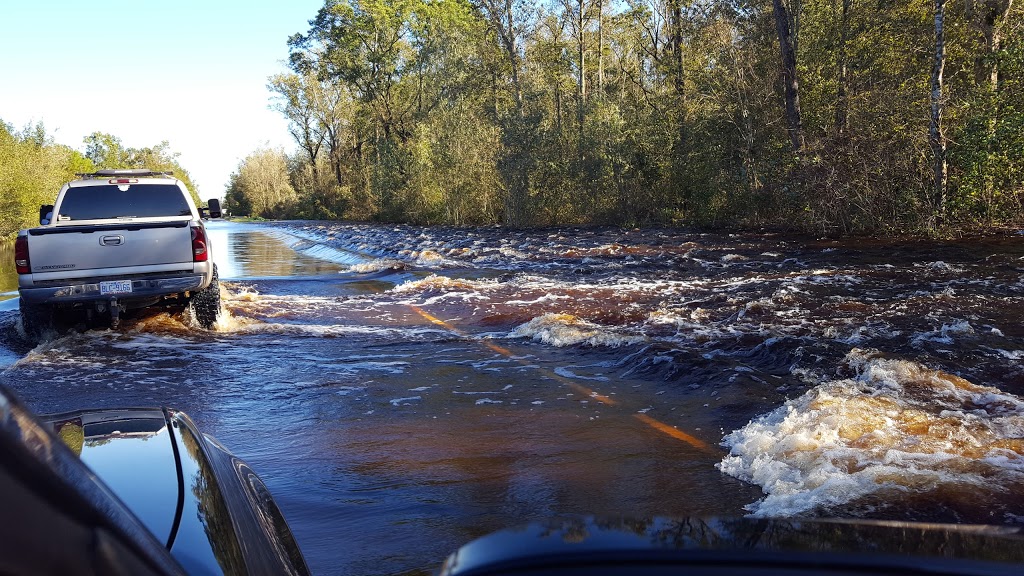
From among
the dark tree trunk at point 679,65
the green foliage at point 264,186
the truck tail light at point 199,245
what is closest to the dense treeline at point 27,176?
the dark tree trunk at point 679,65

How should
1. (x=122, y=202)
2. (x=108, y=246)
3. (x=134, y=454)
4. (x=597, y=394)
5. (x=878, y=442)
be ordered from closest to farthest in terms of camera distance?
(x=134, y=454) → (x=878, y=442) → (x=597, y=394) → (x=108, y=246) → (x=122, y=202)

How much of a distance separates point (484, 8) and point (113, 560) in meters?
42.0

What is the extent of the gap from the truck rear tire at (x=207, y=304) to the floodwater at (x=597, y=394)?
0.23 meters

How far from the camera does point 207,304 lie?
439 inches

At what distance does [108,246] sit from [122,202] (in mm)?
1744

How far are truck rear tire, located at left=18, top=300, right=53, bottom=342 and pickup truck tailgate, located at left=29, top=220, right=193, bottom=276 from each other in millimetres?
807

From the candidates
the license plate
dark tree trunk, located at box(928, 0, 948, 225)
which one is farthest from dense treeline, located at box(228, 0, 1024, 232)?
the license plate

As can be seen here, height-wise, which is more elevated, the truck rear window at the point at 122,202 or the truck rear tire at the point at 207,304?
the truck rear window at the point at 122,202

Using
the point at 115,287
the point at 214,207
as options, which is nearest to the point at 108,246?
the point at 115,287

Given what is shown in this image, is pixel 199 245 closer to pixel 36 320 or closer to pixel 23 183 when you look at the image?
pixel 36 320

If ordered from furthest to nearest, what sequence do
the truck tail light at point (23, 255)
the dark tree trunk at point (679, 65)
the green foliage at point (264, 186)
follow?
1. the green foliage at point (264, 186)
2. the dark tree trunk at point (679, 65)
3. the truck tail light at point (23, 255)

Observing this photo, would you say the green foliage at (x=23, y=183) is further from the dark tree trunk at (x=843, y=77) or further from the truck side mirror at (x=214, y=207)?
the dark tree trunk at (x=843, y=77)

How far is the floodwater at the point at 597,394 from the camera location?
4555mm

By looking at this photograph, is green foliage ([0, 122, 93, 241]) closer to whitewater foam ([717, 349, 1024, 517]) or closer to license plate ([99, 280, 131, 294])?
license plate ([99, 280, 131, 294])
